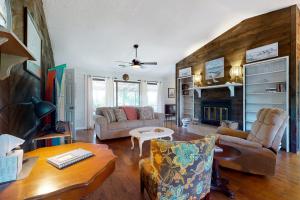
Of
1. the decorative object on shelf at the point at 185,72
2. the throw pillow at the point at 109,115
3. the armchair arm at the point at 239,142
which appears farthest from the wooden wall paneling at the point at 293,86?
the throw pillow at the point at 109,115

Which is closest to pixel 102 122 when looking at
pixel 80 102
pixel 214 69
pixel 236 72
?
pixel 80 102

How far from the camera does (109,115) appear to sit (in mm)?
4488

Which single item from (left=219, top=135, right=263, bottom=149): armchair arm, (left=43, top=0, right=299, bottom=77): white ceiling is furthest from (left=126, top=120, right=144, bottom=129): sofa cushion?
(left=219, top=135, right=263, bottom=149): armchair arm

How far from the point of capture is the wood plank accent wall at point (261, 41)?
3234mm

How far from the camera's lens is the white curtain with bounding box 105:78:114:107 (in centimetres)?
632

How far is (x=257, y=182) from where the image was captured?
2133mm

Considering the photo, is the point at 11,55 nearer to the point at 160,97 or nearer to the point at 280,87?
the point at 280,87

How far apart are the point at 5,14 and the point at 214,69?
4.91 m

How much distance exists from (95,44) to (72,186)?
14.0 feet

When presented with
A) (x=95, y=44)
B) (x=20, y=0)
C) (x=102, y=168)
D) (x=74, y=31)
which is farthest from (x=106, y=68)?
(x=102, y=168)

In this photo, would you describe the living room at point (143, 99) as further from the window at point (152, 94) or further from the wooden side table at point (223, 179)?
the window at point (152, 94)

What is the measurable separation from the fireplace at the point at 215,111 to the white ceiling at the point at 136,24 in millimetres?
2029

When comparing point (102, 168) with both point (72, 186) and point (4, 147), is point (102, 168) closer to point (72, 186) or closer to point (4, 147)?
point (72, 186)

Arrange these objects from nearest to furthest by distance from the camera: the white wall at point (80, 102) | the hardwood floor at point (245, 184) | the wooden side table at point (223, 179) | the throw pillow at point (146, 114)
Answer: the wooden side table at point (223, 179), the hardwood floor at point (245, 184), the throw pillow at point (146, 114), the white wall at point (80, 102)
